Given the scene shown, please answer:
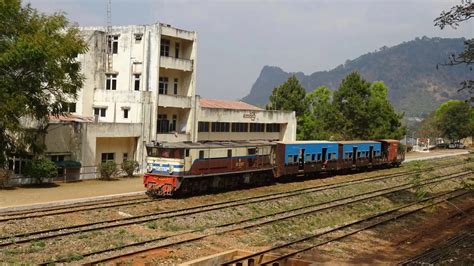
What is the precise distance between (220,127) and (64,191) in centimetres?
1945

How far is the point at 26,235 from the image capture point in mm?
17797

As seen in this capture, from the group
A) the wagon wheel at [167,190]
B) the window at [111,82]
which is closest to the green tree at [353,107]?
the window at [111,82]

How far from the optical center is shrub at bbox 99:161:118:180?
33.4 metres

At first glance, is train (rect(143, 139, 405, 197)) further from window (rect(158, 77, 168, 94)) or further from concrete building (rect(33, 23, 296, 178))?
window (rect(158, 77, 168, 94))

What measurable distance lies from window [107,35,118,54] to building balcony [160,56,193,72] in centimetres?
448

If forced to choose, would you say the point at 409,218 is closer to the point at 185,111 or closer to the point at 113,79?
the point at 185,111

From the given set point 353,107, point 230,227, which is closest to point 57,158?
point 230,227

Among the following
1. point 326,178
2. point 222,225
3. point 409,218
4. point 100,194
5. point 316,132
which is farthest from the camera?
point 316,132

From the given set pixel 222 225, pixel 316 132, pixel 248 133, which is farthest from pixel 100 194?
pixel 316 132

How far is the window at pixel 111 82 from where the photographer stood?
137ft

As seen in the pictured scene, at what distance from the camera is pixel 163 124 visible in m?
40.6

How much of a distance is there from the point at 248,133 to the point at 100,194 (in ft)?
75.0

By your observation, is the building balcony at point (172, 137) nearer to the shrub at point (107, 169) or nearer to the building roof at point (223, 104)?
the shrub at point (107, 169)

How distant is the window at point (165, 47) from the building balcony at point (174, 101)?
3.52m
